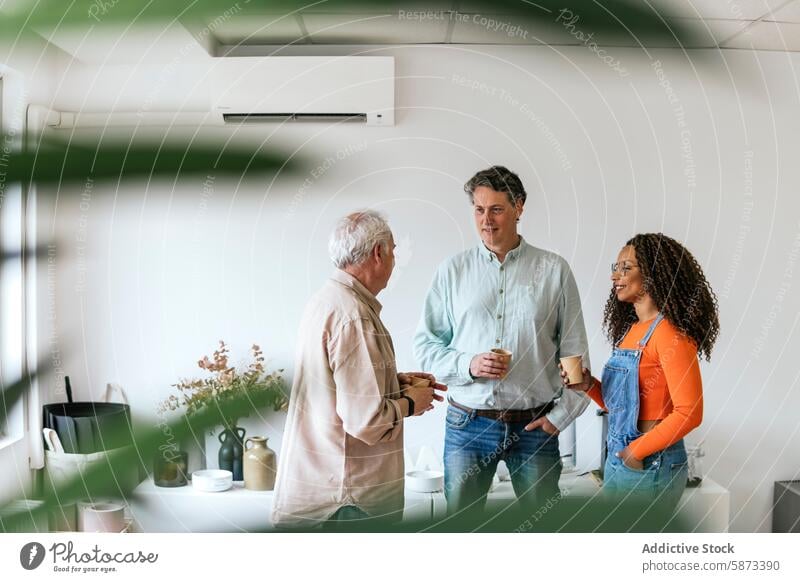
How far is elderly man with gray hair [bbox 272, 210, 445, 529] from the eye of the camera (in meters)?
1.58

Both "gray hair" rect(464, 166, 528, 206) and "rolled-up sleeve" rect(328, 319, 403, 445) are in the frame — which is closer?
"rolled-up sleeve" rect(328, 319, 403, 445)

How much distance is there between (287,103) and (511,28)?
1.62 ft

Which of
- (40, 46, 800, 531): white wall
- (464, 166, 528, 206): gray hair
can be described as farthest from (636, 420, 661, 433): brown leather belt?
(464, 166, 528, 206): gray hair

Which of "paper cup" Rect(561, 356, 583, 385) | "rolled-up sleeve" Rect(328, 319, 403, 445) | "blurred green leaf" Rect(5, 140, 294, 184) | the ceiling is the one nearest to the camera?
"blurred green leaf" Rect(5, 140, 294, 184)

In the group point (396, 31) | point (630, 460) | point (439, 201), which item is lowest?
point (630, 460)

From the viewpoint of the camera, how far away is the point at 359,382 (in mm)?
1573

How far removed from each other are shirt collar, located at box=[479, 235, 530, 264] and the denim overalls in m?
0.29

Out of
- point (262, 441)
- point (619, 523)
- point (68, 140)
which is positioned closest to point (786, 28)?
point (619, 523)

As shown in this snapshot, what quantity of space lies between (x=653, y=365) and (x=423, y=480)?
1.80 feet

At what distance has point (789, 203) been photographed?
190 cm

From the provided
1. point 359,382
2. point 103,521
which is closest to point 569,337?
point 359,382

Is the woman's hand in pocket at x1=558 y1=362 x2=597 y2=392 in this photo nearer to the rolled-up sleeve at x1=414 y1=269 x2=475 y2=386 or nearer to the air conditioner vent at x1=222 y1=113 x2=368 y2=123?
the rolled-up sleeve at x1=414 y1=269 x2=475 y2=386

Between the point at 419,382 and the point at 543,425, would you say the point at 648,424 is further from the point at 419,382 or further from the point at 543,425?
the point at 419,382

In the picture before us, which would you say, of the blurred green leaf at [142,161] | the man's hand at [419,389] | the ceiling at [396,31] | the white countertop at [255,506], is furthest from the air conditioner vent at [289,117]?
the blurred green leaf at [142,161]
